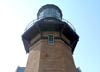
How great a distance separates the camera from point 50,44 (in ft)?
58.6

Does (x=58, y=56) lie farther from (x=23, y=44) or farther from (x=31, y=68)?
(x=23, y=44)

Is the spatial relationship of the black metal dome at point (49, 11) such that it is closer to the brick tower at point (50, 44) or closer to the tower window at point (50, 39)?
the brick tower at point (50, 44)

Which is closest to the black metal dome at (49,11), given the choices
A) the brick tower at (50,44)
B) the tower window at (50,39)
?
the brick tower at (50,44)

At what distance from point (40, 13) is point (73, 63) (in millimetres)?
7282

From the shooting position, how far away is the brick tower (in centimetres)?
1623

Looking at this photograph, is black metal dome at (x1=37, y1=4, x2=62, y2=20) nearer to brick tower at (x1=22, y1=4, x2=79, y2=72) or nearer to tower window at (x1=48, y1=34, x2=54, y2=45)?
brick tower at (x1=22, y1=4, x2=79, y2=72)

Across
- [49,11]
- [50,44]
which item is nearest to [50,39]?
[50,44]

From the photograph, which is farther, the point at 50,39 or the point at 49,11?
the point at 49,11

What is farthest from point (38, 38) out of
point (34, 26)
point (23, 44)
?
point (23, 44)

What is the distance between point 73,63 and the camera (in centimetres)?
1786

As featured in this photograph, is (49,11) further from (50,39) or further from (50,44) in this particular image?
(50,44)

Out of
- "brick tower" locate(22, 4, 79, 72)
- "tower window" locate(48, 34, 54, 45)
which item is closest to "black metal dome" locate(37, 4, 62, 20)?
"brick tower" locate(22, 4, 79, 72)

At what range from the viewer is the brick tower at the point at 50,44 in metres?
16.2

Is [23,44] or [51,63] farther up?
[23,44]
